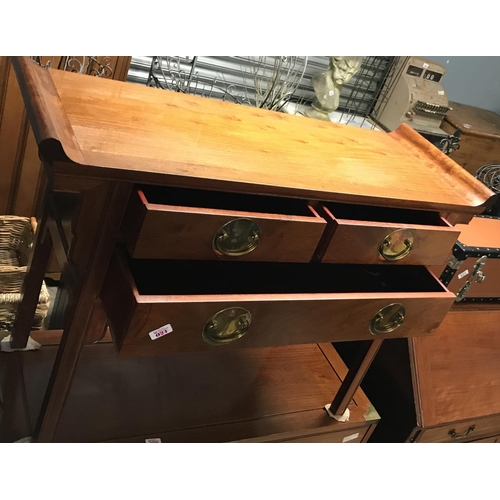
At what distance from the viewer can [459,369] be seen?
146cm

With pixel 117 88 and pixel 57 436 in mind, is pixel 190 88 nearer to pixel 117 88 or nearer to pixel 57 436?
pixel 117 88

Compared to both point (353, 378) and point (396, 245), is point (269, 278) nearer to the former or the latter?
point (396, 245)

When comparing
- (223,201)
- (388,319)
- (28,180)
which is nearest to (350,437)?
(388,319)

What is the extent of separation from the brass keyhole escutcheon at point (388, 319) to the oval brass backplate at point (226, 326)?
0.92ft

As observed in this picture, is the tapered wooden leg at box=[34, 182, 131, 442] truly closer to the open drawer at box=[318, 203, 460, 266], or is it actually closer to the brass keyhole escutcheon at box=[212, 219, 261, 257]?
the brass keyhole escutcheon at box=[212, 219, 261, 257]

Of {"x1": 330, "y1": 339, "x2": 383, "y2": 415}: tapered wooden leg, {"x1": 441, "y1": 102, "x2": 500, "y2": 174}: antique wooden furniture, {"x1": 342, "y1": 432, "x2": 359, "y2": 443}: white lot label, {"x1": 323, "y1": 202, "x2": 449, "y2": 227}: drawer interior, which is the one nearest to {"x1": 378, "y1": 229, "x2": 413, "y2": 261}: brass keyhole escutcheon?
{"x1": 323, "y1": 202, "x2": 449, "y2": 227}: drawer interior

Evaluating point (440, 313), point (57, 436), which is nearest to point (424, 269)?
point (440, 313)

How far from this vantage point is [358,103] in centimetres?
223

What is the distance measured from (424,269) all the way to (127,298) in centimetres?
65

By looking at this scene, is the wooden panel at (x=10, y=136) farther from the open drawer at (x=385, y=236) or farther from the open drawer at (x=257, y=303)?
the open drawer at (x=385, y=236)

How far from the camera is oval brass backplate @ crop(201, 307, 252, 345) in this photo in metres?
0.82

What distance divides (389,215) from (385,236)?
0.48 ft

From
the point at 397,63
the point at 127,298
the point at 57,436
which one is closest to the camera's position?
the point at 127,298

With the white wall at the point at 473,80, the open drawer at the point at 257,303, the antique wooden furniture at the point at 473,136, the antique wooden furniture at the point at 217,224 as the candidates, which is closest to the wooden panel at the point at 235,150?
the antique wooden furniture at the point at 217,224
